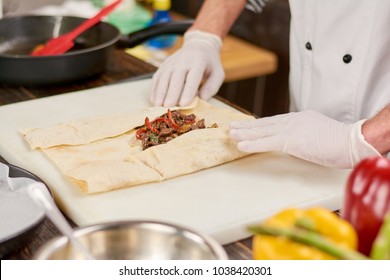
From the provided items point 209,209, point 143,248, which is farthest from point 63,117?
point 143,248

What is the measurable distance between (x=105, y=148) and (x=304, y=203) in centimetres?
51

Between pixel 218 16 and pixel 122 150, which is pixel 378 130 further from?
pixel 218 16

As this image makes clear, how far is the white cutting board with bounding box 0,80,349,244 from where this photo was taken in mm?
1292

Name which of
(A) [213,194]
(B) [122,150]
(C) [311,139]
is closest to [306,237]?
(A) [213,194]

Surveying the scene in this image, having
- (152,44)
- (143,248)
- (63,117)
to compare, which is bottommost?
(152,44)

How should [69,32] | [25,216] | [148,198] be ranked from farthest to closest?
[69,32]
[148,198]
[25,216]

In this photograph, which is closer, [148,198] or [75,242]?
[75,242]

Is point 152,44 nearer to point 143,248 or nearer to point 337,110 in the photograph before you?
point 337,110

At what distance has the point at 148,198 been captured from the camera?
1.36 meters

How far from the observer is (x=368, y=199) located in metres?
0.85

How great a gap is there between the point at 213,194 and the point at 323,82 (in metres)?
0.67

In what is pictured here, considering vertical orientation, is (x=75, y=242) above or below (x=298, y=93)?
above

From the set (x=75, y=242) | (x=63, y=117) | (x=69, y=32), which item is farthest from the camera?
(x=69, y=32)

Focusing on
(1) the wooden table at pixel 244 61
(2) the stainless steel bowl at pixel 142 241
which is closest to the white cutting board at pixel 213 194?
(2) the stainless steel bowl at pixel 142 241
